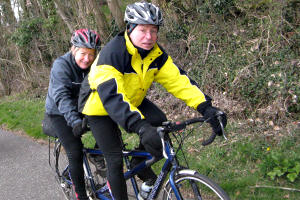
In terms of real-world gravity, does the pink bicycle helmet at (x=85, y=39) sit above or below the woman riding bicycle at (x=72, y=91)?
above

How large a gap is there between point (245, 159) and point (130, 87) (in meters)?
2.26

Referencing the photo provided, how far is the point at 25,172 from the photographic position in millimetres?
5707

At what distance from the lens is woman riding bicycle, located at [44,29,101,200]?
3.75 m

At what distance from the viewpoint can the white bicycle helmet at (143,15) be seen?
288cm

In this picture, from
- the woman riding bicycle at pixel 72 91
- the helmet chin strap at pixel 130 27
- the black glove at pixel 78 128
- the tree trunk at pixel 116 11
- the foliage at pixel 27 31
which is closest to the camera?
the helmet chin strap at pixel 130 27

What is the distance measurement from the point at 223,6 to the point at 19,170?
5508 mm

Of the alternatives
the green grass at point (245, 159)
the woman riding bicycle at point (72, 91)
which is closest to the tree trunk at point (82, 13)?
the green grass at point (245, 159)

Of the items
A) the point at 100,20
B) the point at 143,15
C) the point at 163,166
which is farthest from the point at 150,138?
the point at 100,20

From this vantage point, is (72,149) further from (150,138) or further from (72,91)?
(150,138)

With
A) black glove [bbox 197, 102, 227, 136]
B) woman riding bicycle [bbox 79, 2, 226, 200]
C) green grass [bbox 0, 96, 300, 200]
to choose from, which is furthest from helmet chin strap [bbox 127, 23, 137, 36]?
green grass [bbox 0, 96, 300, 200]

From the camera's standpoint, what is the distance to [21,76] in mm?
14664

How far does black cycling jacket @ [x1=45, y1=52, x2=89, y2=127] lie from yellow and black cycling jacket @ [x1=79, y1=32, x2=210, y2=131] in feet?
0.95

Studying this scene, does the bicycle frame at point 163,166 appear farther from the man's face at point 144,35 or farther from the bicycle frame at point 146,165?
the man's face at point 144,35

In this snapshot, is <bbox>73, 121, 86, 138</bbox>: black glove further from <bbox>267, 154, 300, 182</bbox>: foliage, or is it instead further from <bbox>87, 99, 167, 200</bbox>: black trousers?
<bbox>267, 154, 300, 182</bbox>: foliage
